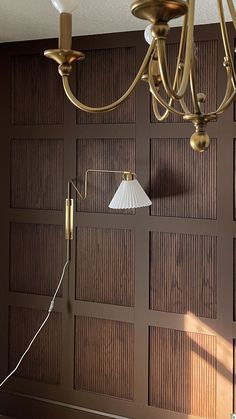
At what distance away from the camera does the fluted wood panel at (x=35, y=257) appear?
11.6 ft

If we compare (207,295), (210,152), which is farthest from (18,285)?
(210,152)

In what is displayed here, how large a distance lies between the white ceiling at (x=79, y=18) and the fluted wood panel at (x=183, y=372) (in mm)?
1681

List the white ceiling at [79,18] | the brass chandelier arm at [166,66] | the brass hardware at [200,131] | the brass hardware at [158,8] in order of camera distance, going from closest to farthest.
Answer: the brass hardware at [158,8]
the brass chandelier arm at [166,66]
the brass hardware at [200,131]
the white ceiling at [79,18]

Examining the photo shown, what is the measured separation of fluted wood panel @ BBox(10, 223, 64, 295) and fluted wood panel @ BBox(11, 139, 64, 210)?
151mm

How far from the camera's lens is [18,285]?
3646mm

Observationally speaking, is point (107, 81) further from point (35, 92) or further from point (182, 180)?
point (182, 180)

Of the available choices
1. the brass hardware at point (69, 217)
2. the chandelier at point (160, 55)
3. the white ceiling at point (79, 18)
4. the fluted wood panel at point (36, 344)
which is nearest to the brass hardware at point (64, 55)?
the chandelier at point (160, 55)

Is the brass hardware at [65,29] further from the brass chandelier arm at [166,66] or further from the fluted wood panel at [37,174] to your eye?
the fluted wood panel at [37,174]

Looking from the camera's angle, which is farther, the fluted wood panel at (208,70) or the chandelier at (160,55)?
the fluted wood panel at (208,70)

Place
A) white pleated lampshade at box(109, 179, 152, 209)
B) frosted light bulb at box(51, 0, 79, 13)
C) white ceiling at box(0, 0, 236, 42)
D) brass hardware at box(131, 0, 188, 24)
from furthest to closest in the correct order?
white pleated lampshade at box(109, 179, 152, 209), white ceiling at box(0, 0, 236, 42), frosted light bulb at box(51, 0, 79, 13), brass hardware at box(131, 0, 188, 24)

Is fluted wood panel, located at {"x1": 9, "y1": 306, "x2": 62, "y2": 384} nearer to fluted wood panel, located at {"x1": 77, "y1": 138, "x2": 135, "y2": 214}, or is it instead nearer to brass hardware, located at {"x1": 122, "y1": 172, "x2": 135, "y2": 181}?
fluted wood panel, located at {"x1": 77, "y1": 138, "x2": 135, "y2": 214}

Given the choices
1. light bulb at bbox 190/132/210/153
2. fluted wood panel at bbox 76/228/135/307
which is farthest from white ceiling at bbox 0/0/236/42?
light bulb at bbox 190/132/210/153

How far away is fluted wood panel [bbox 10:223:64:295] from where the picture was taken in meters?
3.52

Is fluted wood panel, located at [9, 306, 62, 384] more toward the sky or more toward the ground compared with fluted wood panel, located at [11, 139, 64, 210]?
more toward the ground
